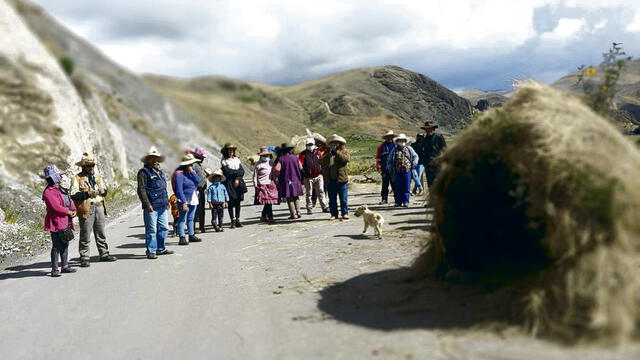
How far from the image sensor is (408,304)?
5.78m

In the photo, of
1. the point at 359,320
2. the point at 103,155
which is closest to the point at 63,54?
the point at 359,320

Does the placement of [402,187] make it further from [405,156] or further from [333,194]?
[333,194]

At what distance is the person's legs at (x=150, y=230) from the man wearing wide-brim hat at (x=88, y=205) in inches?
28.2

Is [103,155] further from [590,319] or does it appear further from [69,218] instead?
[590,319]

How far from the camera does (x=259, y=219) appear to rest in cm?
1465

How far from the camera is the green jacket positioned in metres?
12.4

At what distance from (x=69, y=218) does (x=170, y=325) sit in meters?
4.10

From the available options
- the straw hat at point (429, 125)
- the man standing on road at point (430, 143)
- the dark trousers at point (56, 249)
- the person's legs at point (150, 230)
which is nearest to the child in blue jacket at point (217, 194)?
the person's legs at point (150, 230)

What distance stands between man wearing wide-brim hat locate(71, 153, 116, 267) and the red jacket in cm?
57

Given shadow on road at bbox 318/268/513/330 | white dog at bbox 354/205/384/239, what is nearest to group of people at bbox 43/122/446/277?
white dog at bbox 354/205/384/239

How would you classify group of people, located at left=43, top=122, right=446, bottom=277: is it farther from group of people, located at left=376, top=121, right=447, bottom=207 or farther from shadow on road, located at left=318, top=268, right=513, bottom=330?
shadow on road, located at left=318, top=268, right=513, bottom=330

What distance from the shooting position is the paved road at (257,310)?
4.67m

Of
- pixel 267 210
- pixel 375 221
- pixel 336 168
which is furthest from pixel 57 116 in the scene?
pixel 375 221

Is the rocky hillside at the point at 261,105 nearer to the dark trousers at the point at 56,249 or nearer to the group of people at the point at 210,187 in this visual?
the group of people at the point at 210,187
